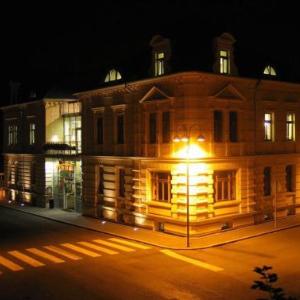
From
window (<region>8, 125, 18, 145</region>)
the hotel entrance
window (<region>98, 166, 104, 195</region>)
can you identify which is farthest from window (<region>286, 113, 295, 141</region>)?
window (<region>8, 125, 18, 145</region>)

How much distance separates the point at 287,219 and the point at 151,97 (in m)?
12.2

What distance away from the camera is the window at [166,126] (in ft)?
95.3

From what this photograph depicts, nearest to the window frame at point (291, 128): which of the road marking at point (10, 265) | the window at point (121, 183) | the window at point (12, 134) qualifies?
the window at point (121, 183)

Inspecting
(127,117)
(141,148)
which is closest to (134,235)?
(141,148)

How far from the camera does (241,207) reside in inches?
1198

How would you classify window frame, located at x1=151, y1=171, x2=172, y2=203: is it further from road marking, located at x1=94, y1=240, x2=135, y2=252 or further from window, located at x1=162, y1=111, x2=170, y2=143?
road marking, located at x1=94, y1=240, x2=135, y2=252

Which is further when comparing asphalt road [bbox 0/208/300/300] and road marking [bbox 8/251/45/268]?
road marking [bbox 8/251/45/268]

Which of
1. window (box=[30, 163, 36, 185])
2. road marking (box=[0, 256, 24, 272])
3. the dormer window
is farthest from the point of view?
window (box=[30, 163, 36, 185])

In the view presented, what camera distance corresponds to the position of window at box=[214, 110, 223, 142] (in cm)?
2907

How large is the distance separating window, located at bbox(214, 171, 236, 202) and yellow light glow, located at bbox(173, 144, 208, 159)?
5.91 ft

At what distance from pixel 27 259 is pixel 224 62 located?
618 inches

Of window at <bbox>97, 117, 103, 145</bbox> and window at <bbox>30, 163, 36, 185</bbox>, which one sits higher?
window at <bbox>97, 117, 103, 145</bbox>

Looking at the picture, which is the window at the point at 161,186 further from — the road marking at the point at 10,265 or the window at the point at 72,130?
the window at the point at 72,130

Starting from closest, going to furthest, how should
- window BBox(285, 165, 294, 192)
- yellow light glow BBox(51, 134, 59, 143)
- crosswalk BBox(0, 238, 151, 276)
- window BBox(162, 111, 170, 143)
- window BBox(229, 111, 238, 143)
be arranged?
crosswalk BBox(0, 238, 151, 276), window BBox(162, 111, 170, 143), window BBox(229, 111, 238, 143), window BBox(285, 165, 294, 192), yellow light glow BBox(51, 134, 59, 143)
